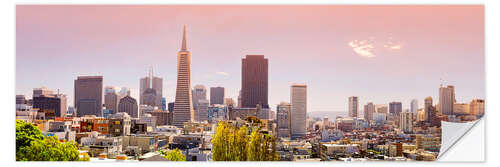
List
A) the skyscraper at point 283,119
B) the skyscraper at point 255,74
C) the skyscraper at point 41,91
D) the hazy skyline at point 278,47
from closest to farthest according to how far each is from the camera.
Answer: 1. the hazy skyline at point 278,47
2. the skyscraper at point 41,91
3. the skyscraper at point 255,74
4. the skyscraper at point 283,119

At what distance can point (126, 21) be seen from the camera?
6.09 meters

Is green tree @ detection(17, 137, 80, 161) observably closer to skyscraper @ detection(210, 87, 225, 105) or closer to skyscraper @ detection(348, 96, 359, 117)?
skyscraper @ detection(210, 87, 225, 105)

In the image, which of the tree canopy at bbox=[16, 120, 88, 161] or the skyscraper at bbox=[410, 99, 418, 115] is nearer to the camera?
the tree canopy at bbox=[16, 120, 88, 161]

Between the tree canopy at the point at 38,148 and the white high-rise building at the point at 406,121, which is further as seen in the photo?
the white high-rise building at the point at 406,121

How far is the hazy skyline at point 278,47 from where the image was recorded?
568cm

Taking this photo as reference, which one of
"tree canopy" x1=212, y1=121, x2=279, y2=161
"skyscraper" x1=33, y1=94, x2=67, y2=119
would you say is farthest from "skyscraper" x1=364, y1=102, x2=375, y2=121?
"skyscraper" x1=33, y1=94, x2=67, y2=119

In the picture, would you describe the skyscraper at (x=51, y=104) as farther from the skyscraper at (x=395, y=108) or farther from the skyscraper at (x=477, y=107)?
the skyscraper at (x=477, y=107)

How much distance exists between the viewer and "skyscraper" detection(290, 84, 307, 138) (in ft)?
24.4

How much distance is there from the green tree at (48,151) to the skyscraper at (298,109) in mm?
3845

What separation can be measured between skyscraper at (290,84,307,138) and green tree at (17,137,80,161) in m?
3.85

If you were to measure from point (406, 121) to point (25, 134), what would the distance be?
8587mm

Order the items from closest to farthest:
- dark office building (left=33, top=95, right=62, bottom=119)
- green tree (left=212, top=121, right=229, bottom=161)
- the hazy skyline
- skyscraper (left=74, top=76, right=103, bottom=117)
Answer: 1. green tree (left=212, top=121, right=229, bottom=161)
2. the hazy skyline
3. dark office building (left=33, top=95, right=62, bottom=119)
4. skyscraper (left=74, top=76, right=103, bottom=117)

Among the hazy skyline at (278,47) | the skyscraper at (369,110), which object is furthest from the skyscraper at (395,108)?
the skyscraper at (369,110)
